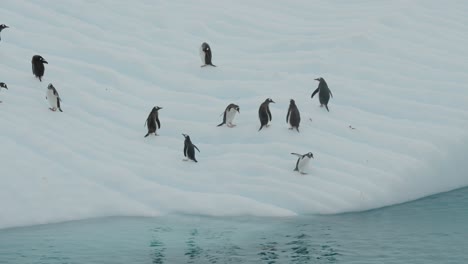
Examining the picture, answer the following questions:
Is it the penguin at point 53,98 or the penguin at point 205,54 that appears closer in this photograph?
the penguin at point 53,98

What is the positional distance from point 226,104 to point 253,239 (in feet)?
13.6

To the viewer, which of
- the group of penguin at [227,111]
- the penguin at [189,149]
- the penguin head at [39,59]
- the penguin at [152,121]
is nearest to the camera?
the penguin at [189,149]

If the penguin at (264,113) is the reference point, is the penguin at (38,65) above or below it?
above

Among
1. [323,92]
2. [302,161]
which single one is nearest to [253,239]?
[302,161]

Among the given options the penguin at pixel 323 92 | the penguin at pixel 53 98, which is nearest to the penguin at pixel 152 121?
the penguin at pixel 53 98

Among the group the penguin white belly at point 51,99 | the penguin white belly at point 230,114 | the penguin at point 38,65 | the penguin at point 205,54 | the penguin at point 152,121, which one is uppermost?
the penguin at point 205,54

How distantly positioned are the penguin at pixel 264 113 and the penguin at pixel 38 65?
143 inches

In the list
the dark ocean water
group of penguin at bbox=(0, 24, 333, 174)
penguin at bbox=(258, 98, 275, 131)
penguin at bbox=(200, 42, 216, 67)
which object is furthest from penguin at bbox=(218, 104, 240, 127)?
the dark ocean water

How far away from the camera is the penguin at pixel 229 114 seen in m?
12.9

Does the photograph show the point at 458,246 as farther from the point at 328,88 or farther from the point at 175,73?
the point at 175,73

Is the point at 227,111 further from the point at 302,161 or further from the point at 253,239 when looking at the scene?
the point at 253,239

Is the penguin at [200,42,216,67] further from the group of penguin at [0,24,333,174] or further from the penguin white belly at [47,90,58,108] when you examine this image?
the penguin white belly at [47,90,58,108]

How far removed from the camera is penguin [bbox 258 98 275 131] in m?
12.6

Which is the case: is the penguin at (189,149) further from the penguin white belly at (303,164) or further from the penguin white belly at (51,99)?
the penguin white belly at (51,99)
